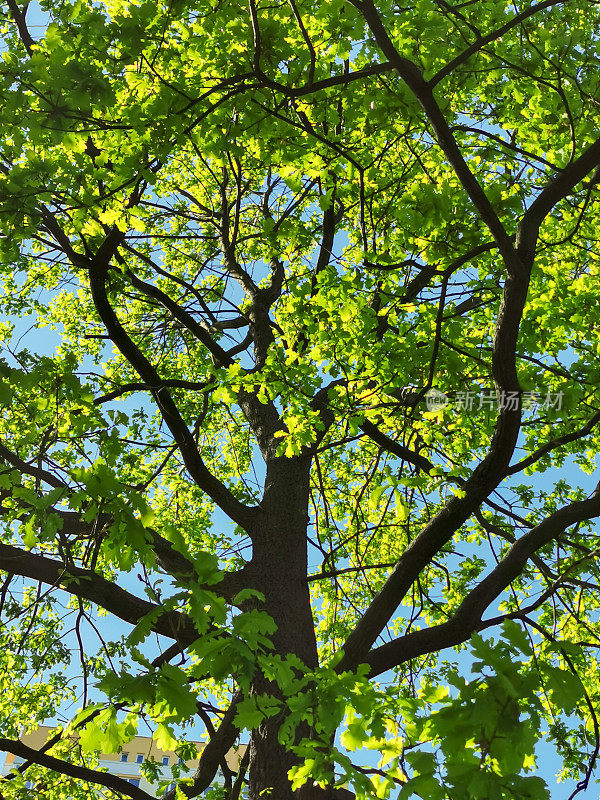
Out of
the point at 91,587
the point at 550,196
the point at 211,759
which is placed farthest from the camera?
the point at 211,759

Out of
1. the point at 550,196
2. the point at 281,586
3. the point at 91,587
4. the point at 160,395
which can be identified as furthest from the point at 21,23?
the point at 281,586

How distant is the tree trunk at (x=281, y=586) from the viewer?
484cm

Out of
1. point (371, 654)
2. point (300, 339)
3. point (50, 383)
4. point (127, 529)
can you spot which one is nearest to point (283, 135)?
point (300, 339)

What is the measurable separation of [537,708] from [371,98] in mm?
4069

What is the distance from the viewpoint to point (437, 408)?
5008 mm

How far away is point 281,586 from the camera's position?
5.89m

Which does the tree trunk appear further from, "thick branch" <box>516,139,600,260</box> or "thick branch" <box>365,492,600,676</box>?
"thick branch" <box>516,139,600,260</box>

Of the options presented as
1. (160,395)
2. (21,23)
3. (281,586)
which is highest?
(21,23)

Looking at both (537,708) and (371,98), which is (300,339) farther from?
(537,708)

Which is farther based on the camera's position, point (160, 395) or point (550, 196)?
point (160, 395)

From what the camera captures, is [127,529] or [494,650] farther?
[127,529]

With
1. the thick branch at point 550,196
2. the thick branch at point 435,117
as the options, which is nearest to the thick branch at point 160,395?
the thick branch at point 435,117

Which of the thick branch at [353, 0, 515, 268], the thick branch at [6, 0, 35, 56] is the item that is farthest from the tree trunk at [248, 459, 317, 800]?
the thick branch at [6, 0, 35, 56]

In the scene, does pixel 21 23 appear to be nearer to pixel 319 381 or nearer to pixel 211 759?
pixel 319 381
